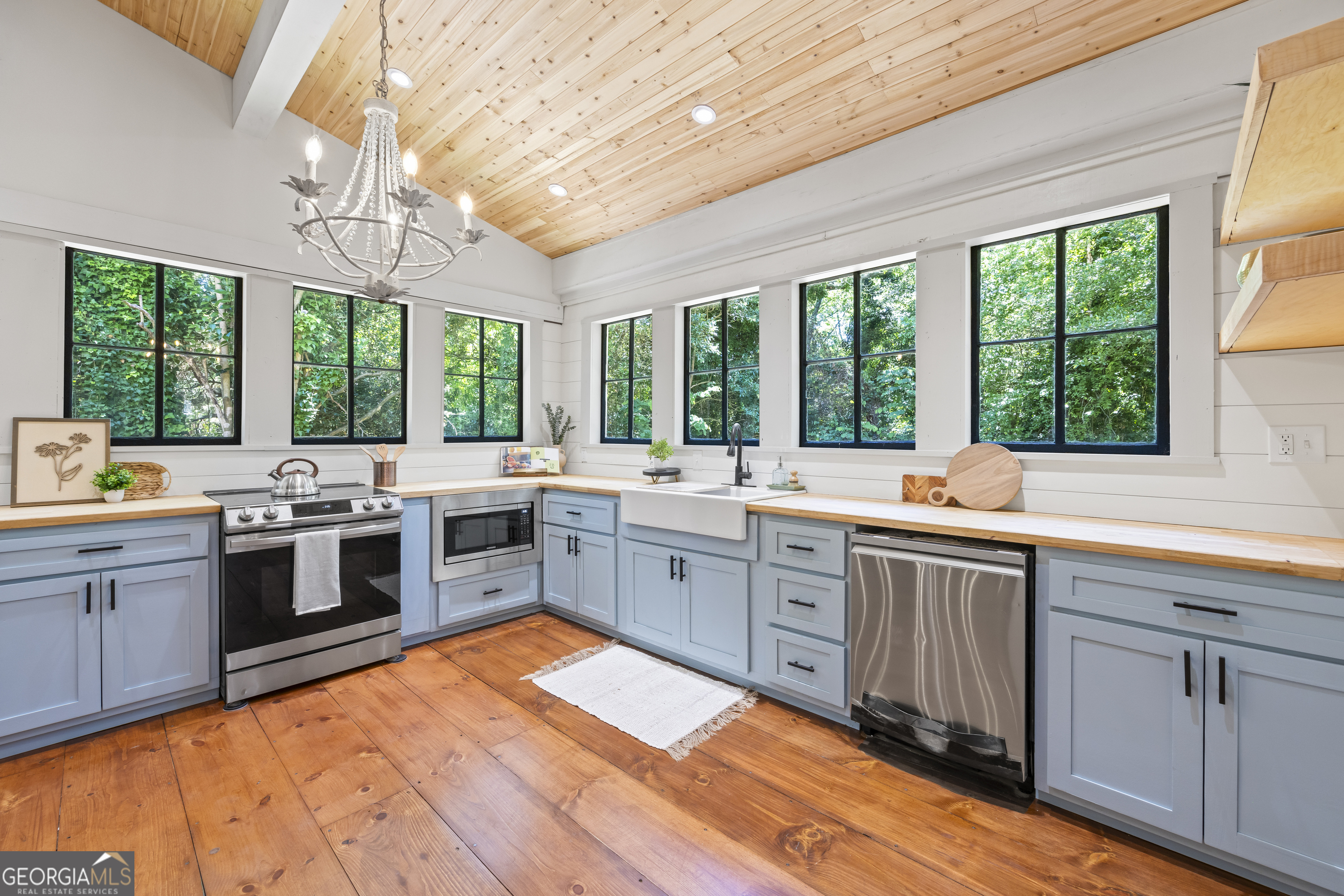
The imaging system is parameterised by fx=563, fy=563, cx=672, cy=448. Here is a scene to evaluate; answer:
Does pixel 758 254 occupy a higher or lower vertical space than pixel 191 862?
higher

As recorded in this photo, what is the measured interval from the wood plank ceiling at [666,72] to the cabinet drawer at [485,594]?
2742mm

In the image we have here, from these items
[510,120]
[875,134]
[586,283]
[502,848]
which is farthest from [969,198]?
[502,848]

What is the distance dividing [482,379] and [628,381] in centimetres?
119

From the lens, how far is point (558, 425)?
498 cm

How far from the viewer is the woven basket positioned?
9.60 feet

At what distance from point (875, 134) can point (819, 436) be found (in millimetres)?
1647

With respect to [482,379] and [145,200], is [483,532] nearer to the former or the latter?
[482,379]

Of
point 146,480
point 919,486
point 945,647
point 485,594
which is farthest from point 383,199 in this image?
point 945,647

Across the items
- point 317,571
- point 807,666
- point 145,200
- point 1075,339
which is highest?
point 145,200

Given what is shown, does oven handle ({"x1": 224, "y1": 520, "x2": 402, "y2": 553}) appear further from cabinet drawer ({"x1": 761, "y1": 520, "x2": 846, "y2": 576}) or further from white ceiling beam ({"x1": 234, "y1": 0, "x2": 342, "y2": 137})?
white ceiling beam ({"x1": 234, "y1": 0, "x2": 342, "y2": 137})

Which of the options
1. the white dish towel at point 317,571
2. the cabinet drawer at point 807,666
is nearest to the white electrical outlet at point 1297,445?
the cabinet drawer at point 807,666

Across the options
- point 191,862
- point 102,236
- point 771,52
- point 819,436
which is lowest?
point 191,862

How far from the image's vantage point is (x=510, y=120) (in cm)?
336

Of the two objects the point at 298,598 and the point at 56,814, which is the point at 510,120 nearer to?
the point at 298,598
